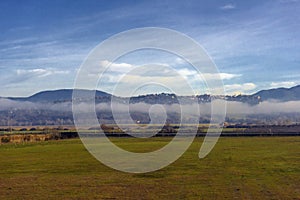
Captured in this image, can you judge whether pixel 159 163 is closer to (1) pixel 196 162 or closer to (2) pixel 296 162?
(1) pixel 196 162

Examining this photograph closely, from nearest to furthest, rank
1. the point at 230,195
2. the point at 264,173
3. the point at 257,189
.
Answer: the point at 230,195 → the point at 257,189 → the point at 264,173

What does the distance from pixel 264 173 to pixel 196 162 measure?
8.47 m

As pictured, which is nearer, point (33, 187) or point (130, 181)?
point (33, 187)

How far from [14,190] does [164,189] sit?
7852 mm

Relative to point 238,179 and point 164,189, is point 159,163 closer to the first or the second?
point 238,179

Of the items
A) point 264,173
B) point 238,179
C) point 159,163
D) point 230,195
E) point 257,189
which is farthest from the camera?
point 159,163

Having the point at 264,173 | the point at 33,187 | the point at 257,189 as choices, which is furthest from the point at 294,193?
the point at 33,187

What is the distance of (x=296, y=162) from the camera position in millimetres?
34500

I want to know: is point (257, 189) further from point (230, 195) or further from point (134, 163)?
point (134, 163)

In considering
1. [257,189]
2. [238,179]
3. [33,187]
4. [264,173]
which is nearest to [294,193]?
[257,189]

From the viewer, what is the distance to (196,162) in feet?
118

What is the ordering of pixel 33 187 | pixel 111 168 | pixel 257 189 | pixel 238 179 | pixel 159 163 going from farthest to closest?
pixel 159 163, pixel 111 168, pixel 238 179, pixel 33 187, pixel 257 189

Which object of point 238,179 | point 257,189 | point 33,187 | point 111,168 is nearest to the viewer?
point 257,189

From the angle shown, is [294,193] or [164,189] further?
[164,189]
